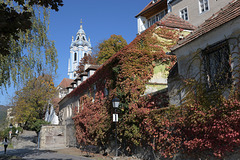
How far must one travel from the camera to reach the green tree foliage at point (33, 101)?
3319cm

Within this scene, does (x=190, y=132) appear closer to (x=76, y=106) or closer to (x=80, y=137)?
(x=80, y=137)

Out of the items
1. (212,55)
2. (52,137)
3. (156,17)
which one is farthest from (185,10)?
(52,137)

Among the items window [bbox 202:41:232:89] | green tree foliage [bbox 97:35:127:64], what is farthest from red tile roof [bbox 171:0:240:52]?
green tree foliage [bbox 97:35:127:64]

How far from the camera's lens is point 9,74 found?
11.7 meters

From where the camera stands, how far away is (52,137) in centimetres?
2644

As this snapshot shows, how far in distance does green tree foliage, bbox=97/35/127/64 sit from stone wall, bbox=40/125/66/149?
1440 centimetres

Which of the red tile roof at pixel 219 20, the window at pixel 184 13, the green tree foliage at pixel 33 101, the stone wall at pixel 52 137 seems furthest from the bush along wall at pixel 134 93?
the green tree foliage at pixel 33 101

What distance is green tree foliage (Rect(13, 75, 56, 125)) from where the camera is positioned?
33188mm

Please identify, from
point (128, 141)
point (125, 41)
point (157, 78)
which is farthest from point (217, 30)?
point (125, 41)

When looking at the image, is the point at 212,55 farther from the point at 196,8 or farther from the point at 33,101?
the point at 33,101

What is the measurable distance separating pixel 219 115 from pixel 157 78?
268 inches

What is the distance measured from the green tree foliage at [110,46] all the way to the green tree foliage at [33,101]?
8.98 m

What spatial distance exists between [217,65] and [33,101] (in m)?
30.7

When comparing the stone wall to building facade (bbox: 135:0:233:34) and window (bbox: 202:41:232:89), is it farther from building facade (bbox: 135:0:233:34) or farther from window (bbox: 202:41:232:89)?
window (bbox: 202:41:232:89)
